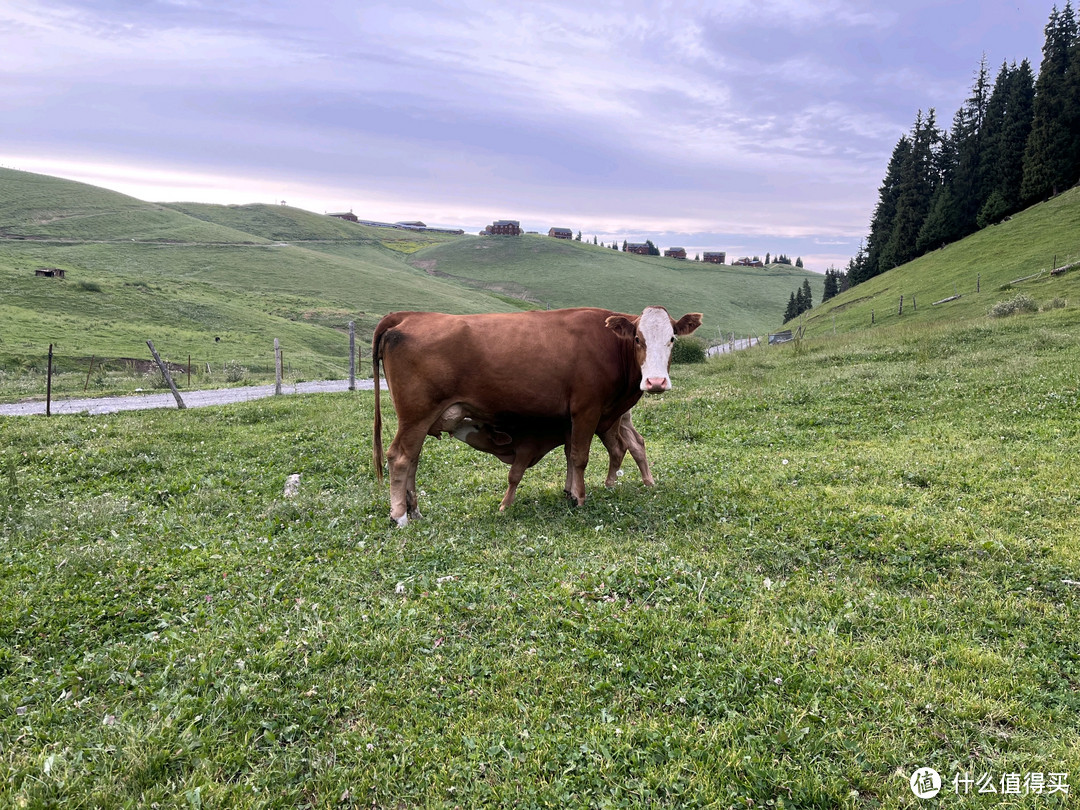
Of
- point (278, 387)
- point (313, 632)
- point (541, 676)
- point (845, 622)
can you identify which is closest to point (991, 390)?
point (845, 622)

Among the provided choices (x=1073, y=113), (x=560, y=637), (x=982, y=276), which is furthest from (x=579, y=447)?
(x=1073, y=113)

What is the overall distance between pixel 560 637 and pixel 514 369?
14.0 ft

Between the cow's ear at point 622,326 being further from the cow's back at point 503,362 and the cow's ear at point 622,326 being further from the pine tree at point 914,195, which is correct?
the pine tree at point 914,195

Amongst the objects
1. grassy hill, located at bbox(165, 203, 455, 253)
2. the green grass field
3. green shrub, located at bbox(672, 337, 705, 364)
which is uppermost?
grassy hill, located at bbox(165, 203, 455, 253)

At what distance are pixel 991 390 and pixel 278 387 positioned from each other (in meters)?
25.2

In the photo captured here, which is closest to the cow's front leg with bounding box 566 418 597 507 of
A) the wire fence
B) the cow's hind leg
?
the cow's hind leg

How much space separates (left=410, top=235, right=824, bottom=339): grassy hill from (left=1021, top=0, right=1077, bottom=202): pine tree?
123 ft

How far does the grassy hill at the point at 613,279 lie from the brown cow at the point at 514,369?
7848 centimetres

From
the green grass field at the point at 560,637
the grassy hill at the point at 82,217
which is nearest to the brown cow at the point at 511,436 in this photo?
the green grass field at the point at 560,637

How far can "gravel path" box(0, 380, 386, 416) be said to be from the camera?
21.1 meters

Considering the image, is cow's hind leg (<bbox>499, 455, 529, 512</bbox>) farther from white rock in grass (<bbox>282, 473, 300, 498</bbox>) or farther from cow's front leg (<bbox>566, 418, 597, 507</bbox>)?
white rock in grass (<bbox>282, 473, 300, 498</bbox>)

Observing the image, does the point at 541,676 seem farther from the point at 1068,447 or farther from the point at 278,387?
the point at 278,387

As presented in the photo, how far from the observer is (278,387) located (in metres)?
26.1
